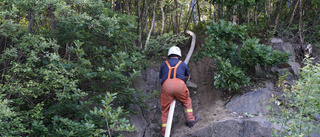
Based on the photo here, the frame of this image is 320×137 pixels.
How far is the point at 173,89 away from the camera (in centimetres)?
534

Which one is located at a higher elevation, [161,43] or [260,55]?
[161,43]

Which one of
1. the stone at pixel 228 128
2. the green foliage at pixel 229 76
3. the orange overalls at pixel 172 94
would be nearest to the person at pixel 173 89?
the orange overalls at pixel 172 94

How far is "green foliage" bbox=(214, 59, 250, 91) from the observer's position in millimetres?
6090

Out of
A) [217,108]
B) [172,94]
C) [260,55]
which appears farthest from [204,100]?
[260,55]

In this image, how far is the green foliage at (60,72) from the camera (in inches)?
166

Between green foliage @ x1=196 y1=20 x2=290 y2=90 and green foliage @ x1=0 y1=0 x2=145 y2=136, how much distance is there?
6.83 ft

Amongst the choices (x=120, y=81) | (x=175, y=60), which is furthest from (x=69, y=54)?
(x=175, y=60)

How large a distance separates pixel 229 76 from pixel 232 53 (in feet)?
2.24

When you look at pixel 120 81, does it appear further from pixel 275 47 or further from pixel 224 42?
pixel 275 47

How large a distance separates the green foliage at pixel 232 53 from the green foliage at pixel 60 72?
82.0 inches

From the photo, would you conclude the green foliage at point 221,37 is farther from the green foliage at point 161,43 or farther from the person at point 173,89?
the green foliage at point 161,43

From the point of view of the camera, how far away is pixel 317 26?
25.3 feet

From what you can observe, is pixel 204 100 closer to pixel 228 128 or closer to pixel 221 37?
pixel 228 128

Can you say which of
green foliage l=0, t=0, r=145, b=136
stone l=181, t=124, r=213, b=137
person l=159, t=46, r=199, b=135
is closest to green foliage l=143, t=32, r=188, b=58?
green foliage l=0, t=0, r=145, b=136
